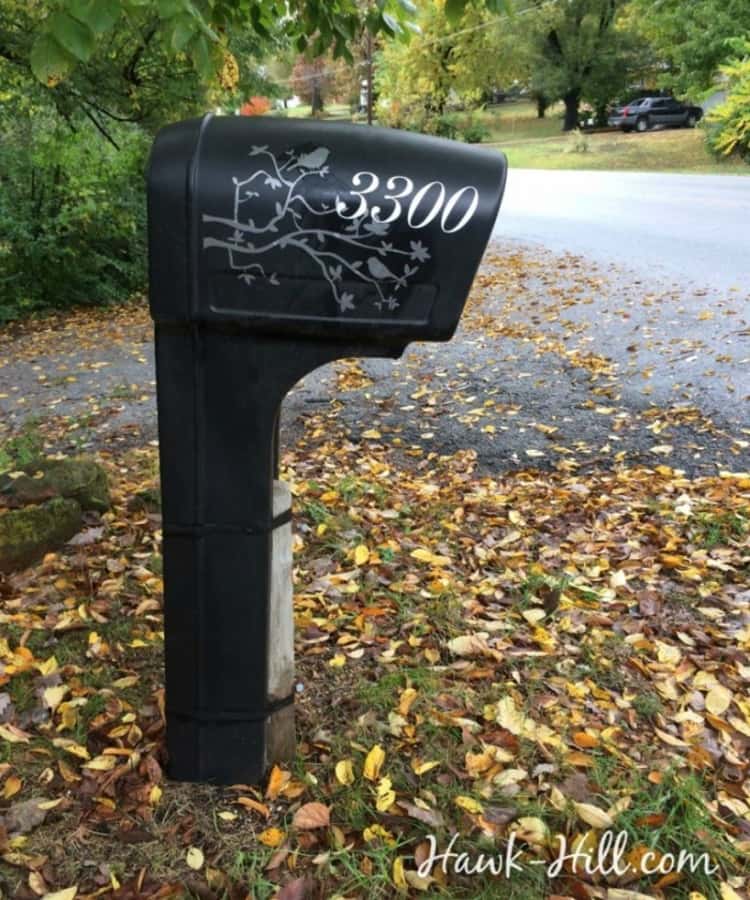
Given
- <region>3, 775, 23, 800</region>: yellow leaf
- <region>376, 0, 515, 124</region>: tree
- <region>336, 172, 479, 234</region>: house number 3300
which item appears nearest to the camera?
<region>336, 172, 479, 234</region>: house number 3300

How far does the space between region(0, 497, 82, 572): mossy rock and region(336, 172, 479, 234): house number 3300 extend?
7.15 feet

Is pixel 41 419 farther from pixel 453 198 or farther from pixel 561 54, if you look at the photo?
pixel 561 54

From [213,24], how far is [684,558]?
2.65m

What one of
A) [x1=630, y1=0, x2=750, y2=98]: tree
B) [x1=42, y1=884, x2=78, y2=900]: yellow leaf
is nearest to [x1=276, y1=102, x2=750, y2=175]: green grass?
[x1=630, y1=0, x2=750, y2=98]: tree

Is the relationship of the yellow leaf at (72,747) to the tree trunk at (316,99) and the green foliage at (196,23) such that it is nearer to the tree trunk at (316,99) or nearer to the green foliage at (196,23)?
the green foliage at (196,23)

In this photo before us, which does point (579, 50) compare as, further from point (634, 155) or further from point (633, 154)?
point (634, 155)

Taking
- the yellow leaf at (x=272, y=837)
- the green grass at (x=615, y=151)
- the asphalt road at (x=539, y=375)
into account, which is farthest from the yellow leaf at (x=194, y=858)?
the green grass at (x=615, y=151)

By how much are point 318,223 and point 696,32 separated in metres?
28.5

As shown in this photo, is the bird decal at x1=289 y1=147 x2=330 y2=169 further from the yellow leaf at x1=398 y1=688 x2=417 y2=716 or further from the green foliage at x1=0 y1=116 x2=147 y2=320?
the green foliage at x1=0 y1=116 x2=147 y2=320

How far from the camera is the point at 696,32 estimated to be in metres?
25.0

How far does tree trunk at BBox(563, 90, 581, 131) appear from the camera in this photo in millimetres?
41281

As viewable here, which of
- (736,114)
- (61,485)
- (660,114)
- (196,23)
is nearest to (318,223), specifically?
(196,23)

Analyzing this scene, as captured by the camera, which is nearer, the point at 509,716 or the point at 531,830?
the point at 531,830

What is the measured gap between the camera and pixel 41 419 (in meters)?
5.63
